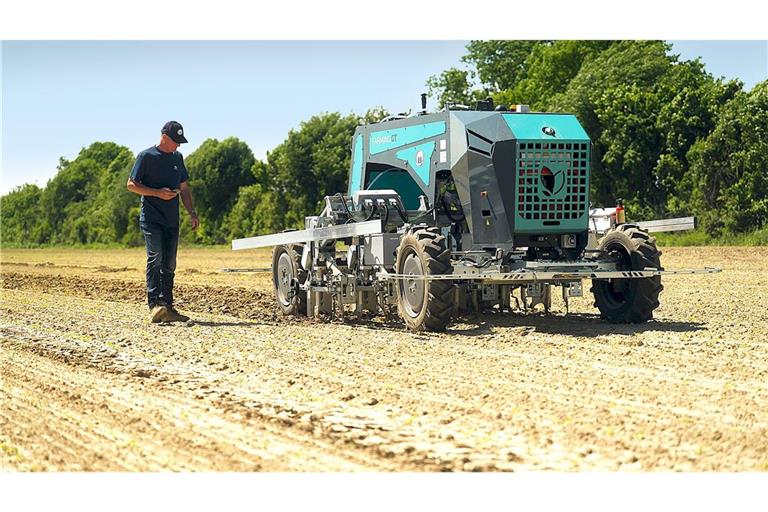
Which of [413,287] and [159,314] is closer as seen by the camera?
[413,287]

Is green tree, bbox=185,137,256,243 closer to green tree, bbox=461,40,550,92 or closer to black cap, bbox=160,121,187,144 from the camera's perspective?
green tree, bbox=461,40,550,92

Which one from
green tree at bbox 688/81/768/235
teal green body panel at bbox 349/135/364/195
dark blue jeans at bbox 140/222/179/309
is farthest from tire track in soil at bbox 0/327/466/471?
green tree at bbox 688/81/768/235

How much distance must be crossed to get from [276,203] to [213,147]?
10.9 meters

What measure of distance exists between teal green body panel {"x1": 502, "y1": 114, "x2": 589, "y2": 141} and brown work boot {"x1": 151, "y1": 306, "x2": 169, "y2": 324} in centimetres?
484

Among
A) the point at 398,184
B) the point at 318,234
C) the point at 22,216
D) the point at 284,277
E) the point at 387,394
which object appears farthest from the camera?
the point at 22,216

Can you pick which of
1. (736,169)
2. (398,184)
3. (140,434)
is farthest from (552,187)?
(736,169)

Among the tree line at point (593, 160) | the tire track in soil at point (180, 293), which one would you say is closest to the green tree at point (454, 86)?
the tree line at point (593, 160)

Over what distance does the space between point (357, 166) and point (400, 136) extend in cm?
139

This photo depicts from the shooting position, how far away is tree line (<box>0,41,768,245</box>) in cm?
3306

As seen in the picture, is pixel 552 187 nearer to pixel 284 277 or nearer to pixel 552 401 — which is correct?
pixel 284 277

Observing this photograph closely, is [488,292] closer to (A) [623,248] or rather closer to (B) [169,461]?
(A) [623,248]

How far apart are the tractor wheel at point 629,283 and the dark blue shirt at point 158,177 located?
5233mm

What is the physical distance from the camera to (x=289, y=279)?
1541 centimetres

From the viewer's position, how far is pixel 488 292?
12367 mm
